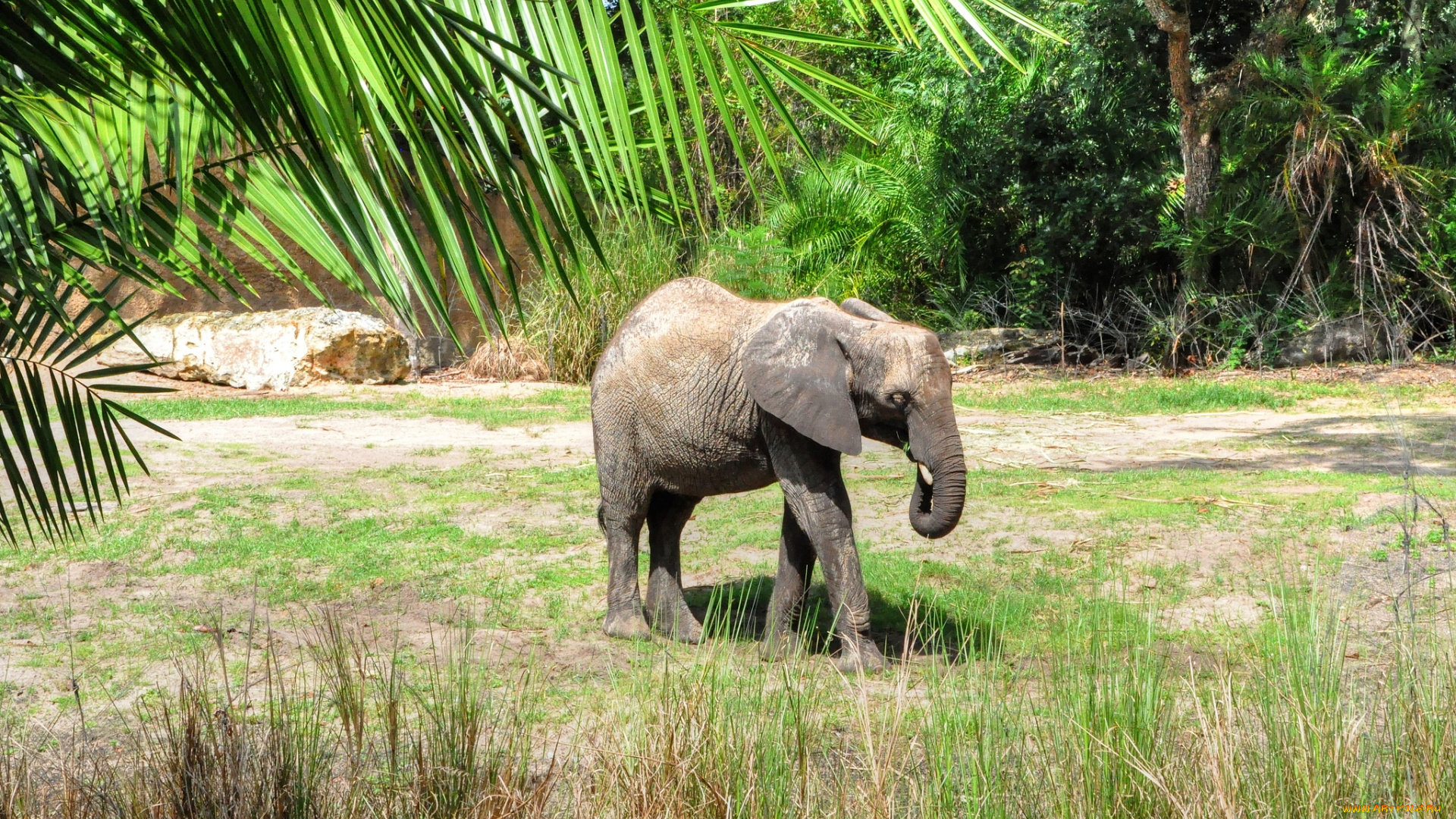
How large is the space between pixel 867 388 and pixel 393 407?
29.0ft

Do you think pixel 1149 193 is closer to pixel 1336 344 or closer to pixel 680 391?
pixel 1336 344

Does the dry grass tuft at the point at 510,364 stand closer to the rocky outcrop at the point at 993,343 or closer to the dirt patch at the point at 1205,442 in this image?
the rocky outcrop at the point at 993,343

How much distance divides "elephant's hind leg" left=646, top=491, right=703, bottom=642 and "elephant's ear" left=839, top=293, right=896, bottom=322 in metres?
1.10

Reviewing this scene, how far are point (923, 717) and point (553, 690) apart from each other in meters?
1.99

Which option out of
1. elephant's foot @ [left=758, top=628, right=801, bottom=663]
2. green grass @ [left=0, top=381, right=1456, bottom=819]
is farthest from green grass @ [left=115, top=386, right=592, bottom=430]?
elephant's foot @ [left=758, top=628, right=801, bottom=663]

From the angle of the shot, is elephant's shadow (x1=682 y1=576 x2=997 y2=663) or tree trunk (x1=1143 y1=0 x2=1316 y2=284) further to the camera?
tree trunk (x1=1143 y1=0 x2=1316 y2=284)

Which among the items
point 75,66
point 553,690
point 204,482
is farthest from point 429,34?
point 204,482

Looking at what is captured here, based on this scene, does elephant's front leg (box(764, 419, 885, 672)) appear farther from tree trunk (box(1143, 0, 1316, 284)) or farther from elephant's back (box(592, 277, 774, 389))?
tree trunk (box(1143, 0, 1316, 284))

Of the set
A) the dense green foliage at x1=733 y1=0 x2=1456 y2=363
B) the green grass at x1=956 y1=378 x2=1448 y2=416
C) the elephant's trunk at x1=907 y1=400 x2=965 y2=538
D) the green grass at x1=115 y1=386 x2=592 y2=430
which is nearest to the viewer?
the elephant's trunk at x1=907 y1=400 x2=965 y2=538

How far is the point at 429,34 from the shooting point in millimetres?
1073

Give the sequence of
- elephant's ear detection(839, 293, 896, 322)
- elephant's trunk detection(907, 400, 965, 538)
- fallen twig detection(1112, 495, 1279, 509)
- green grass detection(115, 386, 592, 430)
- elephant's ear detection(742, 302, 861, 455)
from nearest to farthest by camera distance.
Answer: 1. elephant's trunk detection(907, 400, 965, 538)
2. elephant's ear detection(742, 302, 861, 455)
3. elephant's ear detection(839, 293, 896, 322)
4. fallen twig detection(1112, 495, 1279, 509)
5. green grass detection(115, 386, 592, 430)

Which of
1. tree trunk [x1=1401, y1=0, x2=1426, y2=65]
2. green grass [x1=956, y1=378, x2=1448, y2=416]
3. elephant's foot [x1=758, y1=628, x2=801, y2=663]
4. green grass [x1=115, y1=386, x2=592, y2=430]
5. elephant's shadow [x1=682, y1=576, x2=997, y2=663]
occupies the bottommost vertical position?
elephant's shadow [x1=682, y1=576, x2=997, y2=663]

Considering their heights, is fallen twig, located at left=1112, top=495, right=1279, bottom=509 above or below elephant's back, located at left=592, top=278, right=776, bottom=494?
below

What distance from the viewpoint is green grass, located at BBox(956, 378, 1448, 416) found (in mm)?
12383
